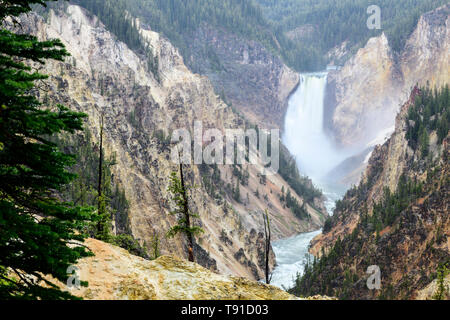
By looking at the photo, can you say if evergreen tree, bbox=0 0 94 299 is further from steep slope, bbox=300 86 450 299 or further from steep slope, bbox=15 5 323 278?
steep slope, bbox=300 86 450 299

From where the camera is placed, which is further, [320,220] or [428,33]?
[428,33]

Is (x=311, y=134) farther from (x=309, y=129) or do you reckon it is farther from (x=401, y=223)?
(x=401, y=223)

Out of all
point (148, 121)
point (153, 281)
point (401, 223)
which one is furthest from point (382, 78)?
point (153, 281)

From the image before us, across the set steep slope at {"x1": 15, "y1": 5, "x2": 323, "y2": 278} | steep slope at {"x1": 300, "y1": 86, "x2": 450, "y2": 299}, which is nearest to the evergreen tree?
steep slope at {"x1": 15, "y1": 5, "x2": 323, "y2": 278}

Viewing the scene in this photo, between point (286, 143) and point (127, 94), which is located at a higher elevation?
point (286, 143)
